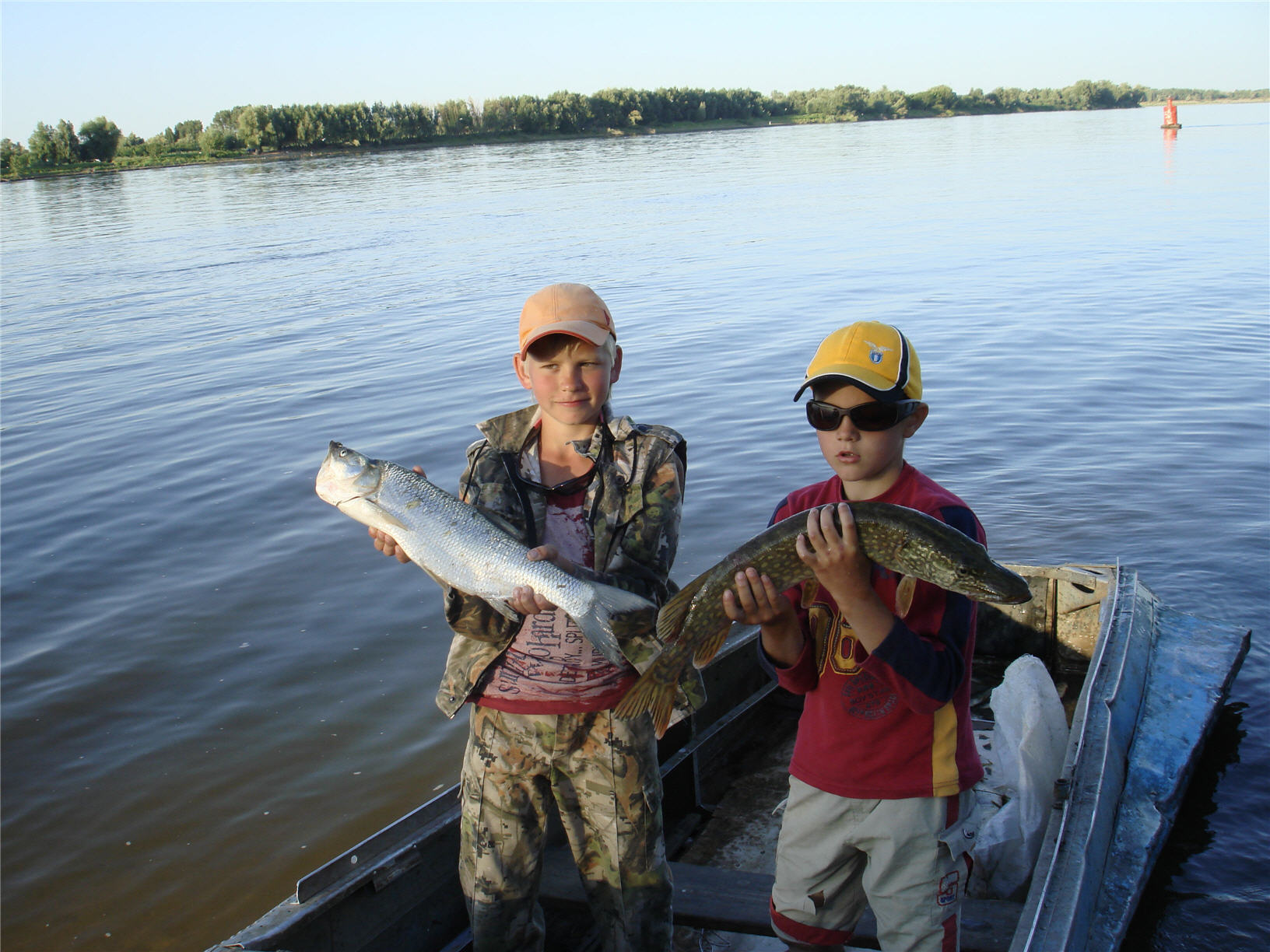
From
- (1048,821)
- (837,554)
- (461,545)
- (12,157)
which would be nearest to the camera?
(837,554)

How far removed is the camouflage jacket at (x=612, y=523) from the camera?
10.3 feet

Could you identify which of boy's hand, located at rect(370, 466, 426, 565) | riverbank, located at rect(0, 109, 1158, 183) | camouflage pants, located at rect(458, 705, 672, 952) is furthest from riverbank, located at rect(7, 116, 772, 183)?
camouflage pants, located at rect(458, 705, 672, 952)

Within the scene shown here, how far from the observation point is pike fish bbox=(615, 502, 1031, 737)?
2445mm

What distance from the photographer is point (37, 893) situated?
5578 mm

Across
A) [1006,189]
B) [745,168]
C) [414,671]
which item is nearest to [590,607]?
[414,671]

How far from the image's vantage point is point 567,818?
10.8 ft

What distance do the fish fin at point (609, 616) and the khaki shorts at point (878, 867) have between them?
0.66 meters

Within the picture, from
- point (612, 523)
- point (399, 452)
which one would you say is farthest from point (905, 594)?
point (399, 452)

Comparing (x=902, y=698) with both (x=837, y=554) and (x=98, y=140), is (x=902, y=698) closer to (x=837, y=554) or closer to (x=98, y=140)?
(x=837, y=554)

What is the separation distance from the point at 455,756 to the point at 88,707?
9.34ft

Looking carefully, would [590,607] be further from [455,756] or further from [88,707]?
[88,707]

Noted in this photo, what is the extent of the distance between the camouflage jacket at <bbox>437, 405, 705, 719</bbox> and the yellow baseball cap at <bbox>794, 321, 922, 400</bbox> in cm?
62

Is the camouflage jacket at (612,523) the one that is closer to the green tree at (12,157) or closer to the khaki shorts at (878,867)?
the khaki shorts at (878,867)

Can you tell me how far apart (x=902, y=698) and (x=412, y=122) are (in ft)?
336
